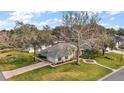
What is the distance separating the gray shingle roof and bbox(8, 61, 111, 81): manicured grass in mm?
279

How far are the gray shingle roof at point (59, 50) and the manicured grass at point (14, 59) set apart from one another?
356 mm

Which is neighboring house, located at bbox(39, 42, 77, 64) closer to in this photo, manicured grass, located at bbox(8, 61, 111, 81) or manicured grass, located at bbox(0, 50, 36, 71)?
manicured grass, located at bbox(8, 61, 111, 81)

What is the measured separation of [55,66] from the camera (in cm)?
637

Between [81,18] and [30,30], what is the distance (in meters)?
1.21

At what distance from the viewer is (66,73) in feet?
20.6

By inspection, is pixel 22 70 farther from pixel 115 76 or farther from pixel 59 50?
pixel 115 76

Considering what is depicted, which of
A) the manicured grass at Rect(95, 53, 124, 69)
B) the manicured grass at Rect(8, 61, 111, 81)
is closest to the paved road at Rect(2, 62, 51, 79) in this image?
the manicured grass at Rect(8, 61, 111, 81)

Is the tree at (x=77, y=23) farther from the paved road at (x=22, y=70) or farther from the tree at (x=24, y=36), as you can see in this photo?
the paved road at (x=22, y=70)

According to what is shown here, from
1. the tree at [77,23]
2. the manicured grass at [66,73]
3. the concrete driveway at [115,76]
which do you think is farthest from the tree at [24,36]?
the concrete driveway at [115,76]

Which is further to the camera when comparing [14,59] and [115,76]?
[14,59]

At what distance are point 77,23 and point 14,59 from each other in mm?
1680

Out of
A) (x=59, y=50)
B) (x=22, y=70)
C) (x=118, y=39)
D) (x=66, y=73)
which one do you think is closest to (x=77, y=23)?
(x=59, y=50)
